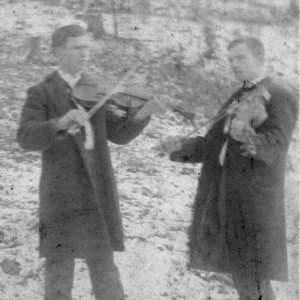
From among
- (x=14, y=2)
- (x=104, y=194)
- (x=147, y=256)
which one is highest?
(x=14, y=2)

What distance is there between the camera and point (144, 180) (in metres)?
4.86

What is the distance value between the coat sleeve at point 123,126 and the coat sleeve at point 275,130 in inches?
31.1

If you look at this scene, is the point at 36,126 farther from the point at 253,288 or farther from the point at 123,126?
the point at 253,288

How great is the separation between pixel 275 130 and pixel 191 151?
61 cm

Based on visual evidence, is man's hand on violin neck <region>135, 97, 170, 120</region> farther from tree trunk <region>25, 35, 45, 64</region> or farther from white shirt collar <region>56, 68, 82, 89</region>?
tree trunk <region>25, 35, 45, 64</region>

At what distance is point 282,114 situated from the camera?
460 cm

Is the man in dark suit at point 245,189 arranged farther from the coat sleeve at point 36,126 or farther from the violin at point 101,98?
the coat sleeve at point 36,126

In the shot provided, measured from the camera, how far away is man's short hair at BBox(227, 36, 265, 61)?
494 centimetres

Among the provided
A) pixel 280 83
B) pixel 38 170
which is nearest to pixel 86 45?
pixel 38 170

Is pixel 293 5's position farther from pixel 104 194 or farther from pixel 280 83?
pixel 104 194

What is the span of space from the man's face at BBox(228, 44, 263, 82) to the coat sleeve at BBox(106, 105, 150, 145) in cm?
79

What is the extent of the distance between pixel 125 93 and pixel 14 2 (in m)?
1.52

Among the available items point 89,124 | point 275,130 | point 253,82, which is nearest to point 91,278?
point 89,124

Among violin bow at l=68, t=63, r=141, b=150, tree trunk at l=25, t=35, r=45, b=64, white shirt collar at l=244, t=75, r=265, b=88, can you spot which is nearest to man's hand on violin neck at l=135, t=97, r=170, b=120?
violin bow at l=68, t=63, r=141, b=150
